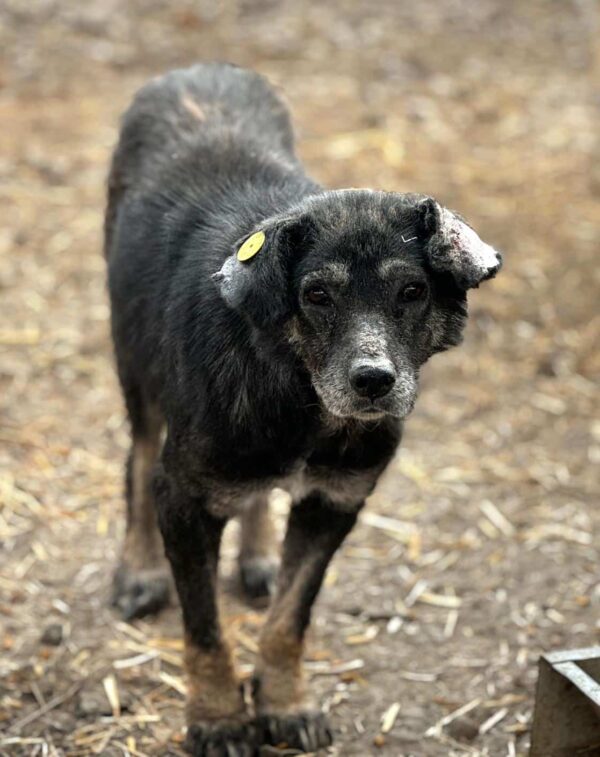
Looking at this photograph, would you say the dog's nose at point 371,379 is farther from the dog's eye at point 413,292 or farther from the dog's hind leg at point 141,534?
the dog's hind leg at point 141,534

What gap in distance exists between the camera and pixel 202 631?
16.7ft

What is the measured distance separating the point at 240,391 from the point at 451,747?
175cm

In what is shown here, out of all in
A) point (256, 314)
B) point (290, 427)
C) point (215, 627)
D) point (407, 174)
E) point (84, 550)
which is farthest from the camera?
point (407, 174)

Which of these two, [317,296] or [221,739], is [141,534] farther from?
[317,296]

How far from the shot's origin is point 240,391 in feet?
15.3

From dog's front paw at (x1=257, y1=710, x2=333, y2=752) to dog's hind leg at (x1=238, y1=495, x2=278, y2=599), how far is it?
1083mm

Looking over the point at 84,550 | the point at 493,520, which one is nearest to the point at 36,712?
the point at 84,550

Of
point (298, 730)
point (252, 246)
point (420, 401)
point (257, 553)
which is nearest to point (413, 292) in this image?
point (252, 246)

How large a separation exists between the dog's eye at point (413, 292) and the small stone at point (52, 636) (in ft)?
8.38

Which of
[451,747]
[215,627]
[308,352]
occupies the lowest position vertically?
[451,747]

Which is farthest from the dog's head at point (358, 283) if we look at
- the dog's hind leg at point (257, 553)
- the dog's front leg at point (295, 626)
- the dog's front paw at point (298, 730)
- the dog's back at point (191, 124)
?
the dog's hind leg at point (257, 553)

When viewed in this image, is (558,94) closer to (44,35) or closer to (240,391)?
(44,35)

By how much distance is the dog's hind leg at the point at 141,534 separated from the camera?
611 centimetres

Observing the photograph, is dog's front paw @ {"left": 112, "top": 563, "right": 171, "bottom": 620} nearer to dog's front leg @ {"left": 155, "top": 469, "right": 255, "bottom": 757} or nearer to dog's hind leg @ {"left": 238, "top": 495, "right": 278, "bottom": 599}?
dog's hind leg @ {"left": 238, "top": 495, "right": 278, "bottom": 599}
